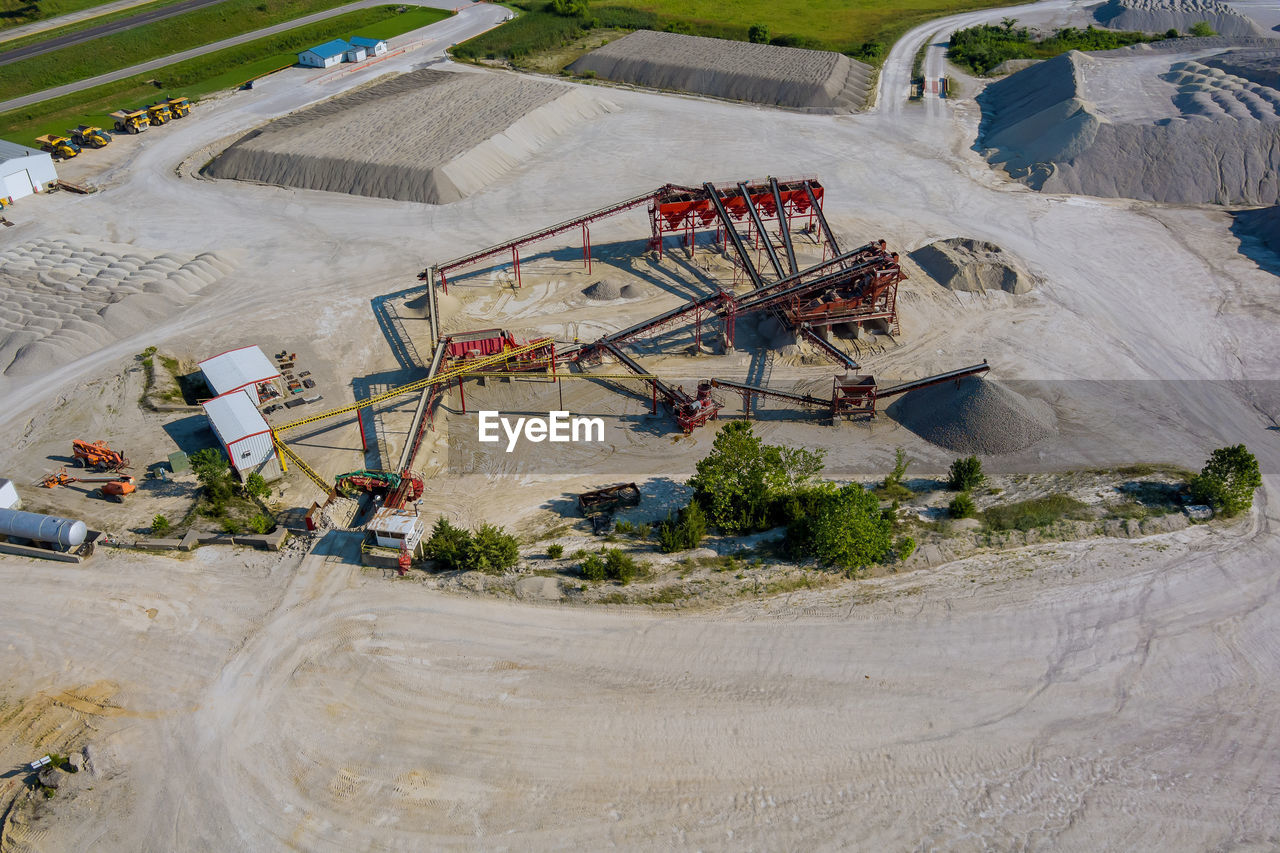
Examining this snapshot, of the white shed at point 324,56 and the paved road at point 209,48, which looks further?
the white shed at point 324,56

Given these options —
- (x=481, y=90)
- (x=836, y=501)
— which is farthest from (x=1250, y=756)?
(x=481, y=90)

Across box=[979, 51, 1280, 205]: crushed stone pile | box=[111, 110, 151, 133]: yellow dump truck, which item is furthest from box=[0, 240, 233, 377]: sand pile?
box=[979, 51, 1280, 205]: crushed stone pile

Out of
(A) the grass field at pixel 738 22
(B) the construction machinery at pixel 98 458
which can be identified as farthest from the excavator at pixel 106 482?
(A) the grass field at pixel 738 22

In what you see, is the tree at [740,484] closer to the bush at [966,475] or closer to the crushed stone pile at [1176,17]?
the bush at [966,475]

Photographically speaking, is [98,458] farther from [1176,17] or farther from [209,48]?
[1176,17]

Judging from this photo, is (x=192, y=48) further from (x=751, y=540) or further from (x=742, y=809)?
(x=742, y=809)

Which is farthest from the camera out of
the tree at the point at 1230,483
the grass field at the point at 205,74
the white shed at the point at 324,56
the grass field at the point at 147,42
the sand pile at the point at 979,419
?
the white shed at the point at 324,56

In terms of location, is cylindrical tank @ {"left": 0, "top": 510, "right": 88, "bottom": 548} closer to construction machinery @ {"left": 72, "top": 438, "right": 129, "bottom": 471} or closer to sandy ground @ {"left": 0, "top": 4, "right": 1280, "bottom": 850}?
sandy ground @ {"left": 0, "top": 4, "right": 1280, "bottom": 850}
